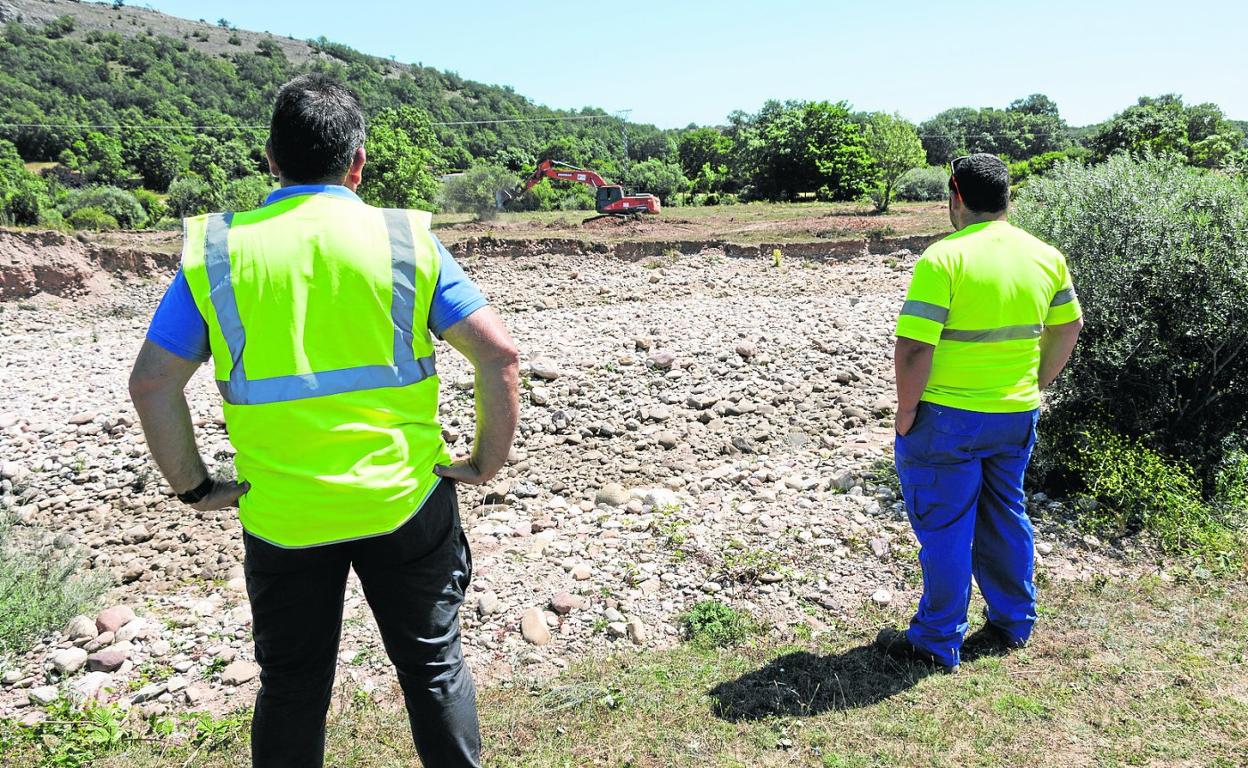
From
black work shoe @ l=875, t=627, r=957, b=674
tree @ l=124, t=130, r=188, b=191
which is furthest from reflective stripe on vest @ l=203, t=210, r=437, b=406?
tree @ l=124, t=130, r=188, b=191

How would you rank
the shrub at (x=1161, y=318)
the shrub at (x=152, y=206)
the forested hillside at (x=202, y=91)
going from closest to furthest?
the shrub at (x=1161, y=318)
the shrub at (x=152, y=206)
the forested hillside at (x=202, y=91)

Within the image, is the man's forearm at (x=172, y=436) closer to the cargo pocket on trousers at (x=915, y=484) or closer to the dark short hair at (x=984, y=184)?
the cargo pocket on trousers at (x=915, y=484)

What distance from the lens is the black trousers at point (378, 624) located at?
6.20 ft

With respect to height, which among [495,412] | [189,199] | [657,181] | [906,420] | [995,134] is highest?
[995,134]

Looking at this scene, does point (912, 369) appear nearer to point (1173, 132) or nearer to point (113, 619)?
point (113, 619)

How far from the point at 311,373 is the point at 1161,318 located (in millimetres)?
5423

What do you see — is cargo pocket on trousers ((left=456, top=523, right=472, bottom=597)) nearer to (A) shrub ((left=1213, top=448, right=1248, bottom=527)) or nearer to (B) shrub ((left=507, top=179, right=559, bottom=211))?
(A) shrub ((left=1213, top=448, right=1248, bottom=527))

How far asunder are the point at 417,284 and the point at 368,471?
1.47ft

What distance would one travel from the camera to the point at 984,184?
2.96 m

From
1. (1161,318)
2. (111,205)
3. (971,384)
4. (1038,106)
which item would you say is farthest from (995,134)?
(971,384)

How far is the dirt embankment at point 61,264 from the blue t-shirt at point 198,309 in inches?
733

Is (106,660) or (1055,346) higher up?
(1055,346)

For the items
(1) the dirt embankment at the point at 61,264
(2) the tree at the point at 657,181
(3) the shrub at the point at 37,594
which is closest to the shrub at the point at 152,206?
(1) the dirt embankment at the point at 61,264

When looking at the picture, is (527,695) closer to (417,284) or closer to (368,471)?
(368,471)
